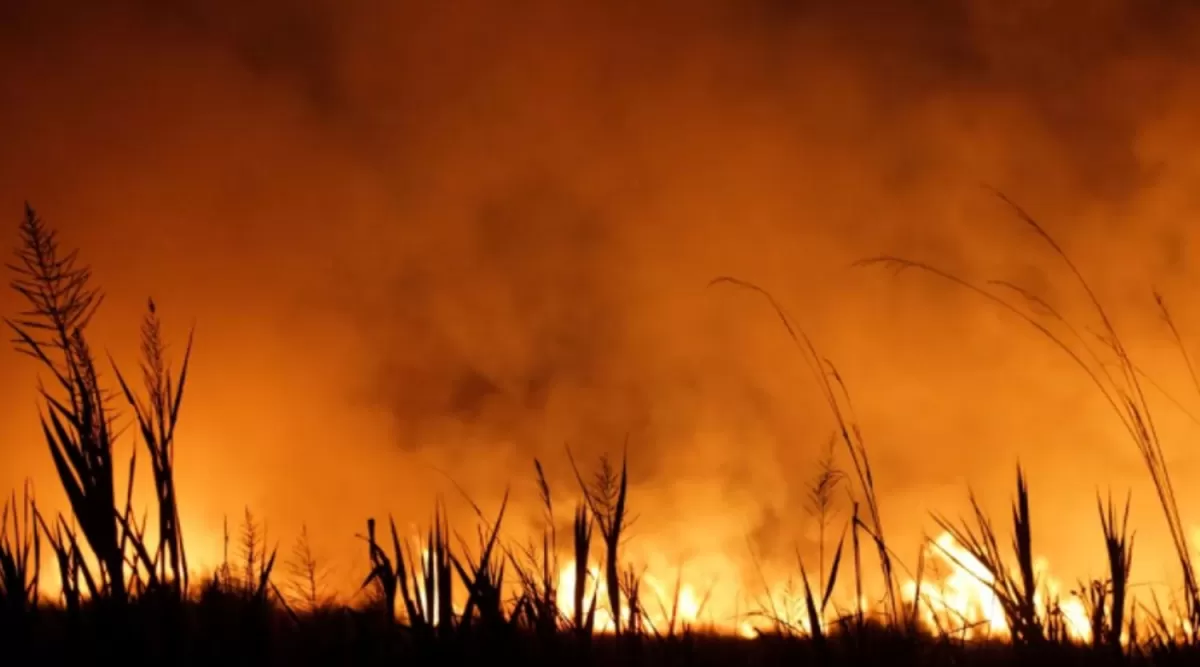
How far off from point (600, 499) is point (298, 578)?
1.02 m

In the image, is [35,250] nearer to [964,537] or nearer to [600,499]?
[600,499]

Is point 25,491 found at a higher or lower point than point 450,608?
higher

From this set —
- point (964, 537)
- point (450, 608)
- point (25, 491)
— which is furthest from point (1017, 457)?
point (25, 491)

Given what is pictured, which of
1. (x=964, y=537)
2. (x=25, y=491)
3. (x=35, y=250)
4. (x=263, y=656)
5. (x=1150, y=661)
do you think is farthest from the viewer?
(x=964, y=537)

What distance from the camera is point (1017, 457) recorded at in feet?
6.79

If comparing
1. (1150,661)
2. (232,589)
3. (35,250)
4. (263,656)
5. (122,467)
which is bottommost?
(1150,661)

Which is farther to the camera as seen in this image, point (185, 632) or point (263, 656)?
point (263, 656)

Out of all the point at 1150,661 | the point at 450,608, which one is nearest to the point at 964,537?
the point at 1150,661

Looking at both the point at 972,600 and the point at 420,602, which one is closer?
the point at 420,602

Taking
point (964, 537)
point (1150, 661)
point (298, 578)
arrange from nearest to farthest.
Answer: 1. point (1150, 661)
2. point (964, 537)
3. point (298, 578)

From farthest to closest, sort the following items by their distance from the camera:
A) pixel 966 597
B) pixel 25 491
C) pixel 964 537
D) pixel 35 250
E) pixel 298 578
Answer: pixel 298 578 < pixel 966 597 < pixel 964 537 < pixel 25 491 < pixel 35 250

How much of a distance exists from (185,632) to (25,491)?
1.97ft

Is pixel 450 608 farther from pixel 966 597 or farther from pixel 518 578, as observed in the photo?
pixel 966 597

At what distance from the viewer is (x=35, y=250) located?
1.35 m
